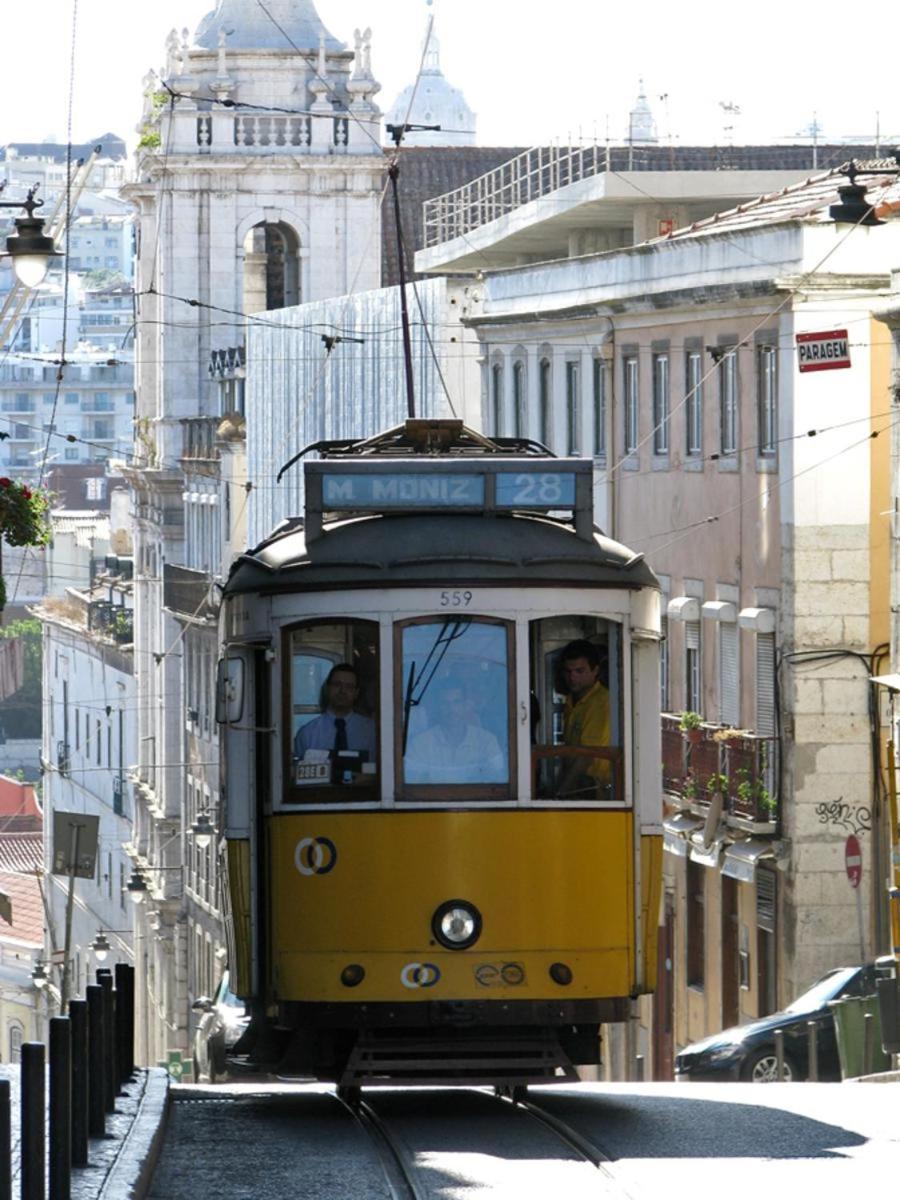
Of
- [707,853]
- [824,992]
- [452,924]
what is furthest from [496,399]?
[452,924]

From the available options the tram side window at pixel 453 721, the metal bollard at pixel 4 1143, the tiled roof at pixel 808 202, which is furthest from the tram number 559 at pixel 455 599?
the tiled roof at pixel 808 202

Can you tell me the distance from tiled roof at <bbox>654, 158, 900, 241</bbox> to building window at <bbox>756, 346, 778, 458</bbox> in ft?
4.30

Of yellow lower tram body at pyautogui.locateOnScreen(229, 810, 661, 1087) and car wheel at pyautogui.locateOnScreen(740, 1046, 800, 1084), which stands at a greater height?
yellow lower tram body at pyautogui.locateOnScreen(229, 810, 661, 1087)

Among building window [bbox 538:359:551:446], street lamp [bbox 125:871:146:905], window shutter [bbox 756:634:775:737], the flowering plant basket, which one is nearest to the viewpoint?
the flowering plant basket

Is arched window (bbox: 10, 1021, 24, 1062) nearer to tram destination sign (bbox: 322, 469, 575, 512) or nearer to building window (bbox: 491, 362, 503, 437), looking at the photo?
building window (bbox: 491, 362, 503, 437)

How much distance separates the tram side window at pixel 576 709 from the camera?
17.2 metres

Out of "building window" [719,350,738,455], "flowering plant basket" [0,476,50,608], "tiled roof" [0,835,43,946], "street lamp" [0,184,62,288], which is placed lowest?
"tiled roof" [0,835,43,946]

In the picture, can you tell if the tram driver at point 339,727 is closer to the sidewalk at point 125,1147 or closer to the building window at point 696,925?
the sidewalk at point 125,1147

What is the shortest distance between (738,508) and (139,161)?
39.2 meters

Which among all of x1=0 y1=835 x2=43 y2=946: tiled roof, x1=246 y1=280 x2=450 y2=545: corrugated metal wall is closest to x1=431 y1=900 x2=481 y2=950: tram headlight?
x1=246 y1=280 x2=450 y2=545: corrugated metal wall

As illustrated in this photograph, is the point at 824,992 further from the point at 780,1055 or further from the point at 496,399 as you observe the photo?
the point at 496,399

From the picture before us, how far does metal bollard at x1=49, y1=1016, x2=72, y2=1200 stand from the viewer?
1257 centimetres

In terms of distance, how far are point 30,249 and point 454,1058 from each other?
6839mm

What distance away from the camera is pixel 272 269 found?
252 feet
